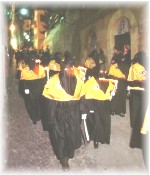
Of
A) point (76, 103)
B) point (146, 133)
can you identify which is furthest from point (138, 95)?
point (146, 133)

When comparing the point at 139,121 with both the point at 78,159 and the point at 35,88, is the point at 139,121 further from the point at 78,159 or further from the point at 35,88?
the point at 35,88

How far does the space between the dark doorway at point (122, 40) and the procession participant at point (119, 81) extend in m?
6.04

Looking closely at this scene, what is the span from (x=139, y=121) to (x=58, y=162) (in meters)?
2.08

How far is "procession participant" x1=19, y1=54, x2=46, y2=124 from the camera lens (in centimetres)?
973

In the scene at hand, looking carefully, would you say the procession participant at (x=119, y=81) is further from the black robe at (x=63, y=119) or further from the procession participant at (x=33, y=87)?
the black robe at (x=63, y=119)

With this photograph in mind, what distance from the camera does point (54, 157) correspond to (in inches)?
267

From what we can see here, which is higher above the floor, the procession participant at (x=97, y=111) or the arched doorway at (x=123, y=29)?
the arched doorway at (x=123, y=29)

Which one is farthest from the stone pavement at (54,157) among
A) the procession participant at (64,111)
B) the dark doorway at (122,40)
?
the dark doorway at (122,40)

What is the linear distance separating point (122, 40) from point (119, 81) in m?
7.08

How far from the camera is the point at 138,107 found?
24.2 ft

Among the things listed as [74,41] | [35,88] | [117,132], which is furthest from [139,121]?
[74,41]

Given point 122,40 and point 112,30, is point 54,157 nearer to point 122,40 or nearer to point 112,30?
point 122,40

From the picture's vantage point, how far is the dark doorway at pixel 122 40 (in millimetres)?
16103

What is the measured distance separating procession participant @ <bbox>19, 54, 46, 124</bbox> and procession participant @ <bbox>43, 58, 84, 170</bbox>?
353 centimetres
